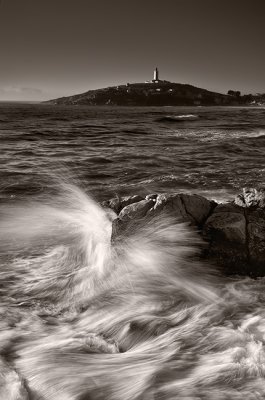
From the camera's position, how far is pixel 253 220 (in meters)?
5.00

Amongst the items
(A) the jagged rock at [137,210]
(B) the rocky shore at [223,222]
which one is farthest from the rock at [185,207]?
(A) the jagged rock at [137,210]

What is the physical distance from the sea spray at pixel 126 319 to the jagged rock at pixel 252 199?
0.91m

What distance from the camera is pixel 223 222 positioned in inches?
198

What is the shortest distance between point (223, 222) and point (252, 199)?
600mm

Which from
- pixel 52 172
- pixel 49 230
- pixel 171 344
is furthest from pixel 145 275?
pixel 52 172

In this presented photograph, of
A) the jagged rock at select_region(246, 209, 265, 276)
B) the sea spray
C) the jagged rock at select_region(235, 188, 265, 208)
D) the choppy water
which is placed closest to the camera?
the sea spray

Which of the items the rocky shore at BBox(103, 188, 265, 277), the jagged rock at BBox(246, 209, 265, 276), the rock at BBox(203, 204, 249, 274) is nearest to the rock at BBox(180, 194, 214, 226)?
the rocky shore at BBox(103, 188, 265, 277)

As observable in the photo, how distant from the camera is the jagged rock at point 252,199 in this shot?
5.13 meters

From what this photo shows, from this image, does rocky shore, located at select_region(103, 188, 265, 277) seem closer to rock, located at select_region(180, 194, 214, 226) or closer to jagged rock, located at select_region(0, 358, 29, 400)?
rock, located at select_region(180, 194, 214, 226)

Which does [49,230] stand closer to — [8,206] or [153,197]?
[8,206]

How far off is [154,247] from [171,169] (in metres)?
8.12

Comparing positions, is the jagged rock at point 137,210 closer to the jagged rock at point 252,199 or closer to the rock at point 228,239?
the rock at point 228,239

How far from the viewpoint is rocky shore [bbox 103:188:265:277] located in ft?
16.1

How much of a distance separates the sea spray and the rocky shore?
151 millimetres
